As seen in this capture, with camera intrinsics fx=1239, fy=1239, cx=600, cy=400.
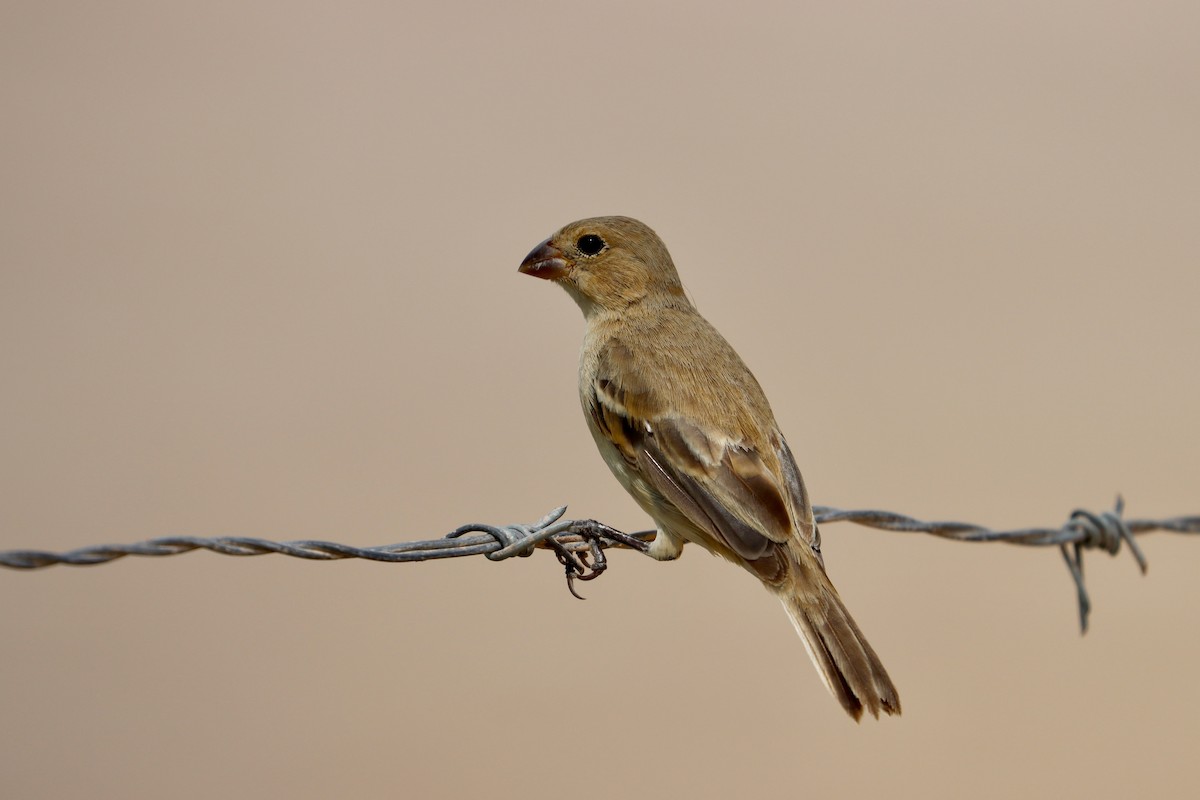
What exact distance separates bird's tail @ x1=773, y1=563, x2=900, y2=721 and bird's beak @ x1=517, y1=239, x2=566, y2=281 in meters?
2.30

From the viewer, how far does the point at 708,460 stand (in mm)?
5000

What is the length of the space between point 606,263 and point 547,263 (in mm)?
317

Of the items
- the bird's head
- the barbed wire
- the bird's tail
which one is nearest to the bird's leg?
the barbed wire

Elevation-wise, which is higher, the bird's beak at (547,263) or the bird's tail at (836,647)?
the bird's beak at (547,263)

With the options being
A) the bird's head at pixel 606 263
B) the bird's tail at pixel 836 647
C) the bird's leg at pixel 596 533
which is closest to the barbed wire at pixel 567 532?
the bird's leg at pixel 596 533

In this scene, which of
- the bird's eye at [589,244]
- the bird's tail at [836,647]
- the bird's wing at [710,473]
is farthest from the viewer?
the bird's eye at [589,244]

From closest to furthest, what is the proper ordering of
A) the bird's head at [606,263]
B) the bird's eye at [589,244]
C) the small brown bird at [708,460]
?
the small brown bird at [708,460], the bird's head at [606,263], the bird's eye at [589,244]

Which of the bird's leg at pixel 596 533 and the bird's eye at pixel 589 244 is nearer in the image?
the bird's leg at pixel 596 533

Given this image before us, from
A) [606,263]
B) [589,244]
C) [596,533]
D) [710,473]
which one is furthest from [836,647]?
[589,244]

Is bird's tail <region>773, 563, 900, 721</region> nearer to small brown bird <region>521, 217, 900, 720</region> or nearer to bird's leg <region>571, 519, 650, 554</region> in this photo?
small brown bird <region>521, 217, 900, 720</region>

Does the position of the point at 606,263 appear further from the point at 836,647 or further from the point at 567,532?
the point at 836,647

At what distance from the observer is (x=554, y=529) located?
412 centimetres

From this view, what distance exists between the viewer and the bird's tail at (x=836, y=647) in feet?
14.1

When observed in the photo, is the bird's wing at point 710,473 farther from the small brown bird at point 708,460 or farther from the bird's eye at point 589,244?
the bird's eye at point 589,244
